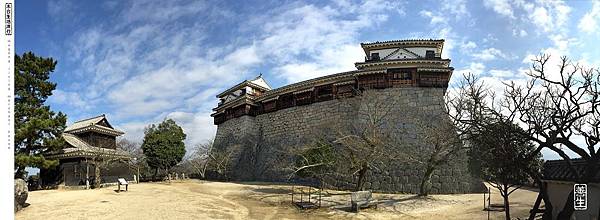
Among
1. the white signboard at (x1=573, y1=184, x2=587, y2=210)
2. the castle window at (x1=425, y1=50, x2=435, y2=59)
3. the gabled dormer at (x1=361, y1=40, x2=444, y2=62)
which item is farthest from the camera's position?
the gabled dormer at (x1=361, y1=40, x2=444, y2=62)

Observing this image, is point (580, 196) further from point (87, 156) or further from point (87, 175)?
point (87, 156)

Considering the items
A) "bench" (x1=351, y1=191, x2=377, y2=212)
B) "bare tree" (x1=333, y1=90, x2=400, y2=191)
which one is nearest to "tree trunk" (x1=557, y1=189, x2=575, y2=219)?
"bench" (x1=351, y1=191, x2=377, y2=212)

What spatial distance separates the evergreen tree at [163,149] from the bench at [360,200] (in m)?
22.5

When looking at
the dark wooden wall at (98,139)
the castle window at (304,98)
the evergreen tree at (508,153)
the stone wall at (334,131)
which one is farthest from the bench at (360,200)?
the dark wooden wall at (98,139)

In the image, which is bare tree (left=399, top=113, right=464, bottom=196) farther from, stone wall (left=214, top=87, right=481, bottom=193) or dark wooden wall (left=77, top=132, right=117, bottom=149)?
dark wooden wall (left=77, top=132, right=117, bottom=149)

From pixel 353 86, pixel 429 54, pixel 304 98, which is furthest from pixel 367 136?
pixel 304 98

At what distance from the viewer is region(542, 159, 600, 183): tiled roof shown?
8969 millimetres

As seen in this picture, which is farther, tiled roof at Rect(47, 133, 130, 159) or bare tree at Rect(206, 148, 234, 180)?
bare tree at Rect(206, 148, 234, 180)

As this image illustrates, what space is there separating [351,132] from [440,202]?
322 inches

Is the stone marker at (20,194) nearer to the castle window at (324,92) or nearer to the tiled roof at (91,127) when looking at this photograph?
the tiled roof at (91,127)

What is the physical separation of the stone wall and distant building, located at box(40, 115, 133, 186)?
9.80m

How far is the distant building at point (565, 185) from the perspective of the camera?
8.30m

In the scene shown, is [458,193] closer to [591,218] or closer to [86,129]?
[591,218]

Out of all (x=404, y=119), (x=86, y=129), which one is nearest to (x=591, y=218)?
(x=404, y=119)
